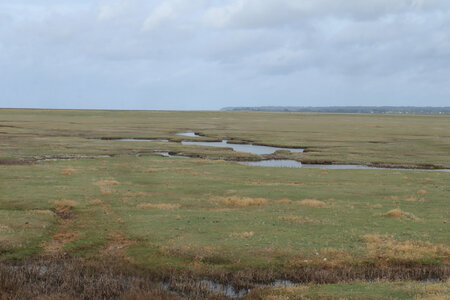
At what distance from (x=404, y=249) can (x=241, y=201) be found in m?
13.7

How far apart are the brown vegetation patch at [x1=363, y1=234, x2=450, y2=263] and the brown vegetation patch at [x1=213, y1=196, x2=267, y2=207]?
35.5 ft

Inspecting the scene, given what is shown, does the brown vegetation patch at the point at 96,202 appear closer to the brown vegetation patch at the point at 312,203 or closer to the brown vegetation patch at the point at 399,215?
the brown vegetation patch at the point at 312,203

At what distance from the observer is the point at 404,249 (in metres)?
22.7

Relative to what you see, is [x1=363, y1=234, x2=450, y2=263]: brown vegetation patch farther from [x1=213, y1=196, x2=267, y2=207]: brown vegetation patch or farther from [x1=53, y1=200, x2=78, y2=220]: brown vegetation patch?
[x1=53, y1=200, x2=78, y2=220]: brown vegetation patch

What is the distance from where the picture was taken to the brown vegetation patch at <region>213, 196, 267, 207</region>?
3316 centimetres

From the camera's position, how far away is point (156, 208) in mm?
31672

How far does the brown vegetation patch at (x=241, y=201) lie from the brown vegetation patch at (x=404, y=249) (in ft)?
35.5

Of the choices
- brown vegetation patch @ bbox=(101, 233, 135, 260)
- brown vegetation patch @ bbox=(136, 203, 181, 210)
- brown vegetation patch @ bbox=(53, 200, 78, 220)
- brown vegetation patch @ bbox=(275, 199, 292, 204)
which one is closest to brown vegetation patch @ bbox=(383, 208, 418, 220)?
brown vegetation patch @ bbox=(275, 199, 292, 204)

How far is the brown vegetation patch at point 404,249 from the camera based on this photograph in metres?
22.1

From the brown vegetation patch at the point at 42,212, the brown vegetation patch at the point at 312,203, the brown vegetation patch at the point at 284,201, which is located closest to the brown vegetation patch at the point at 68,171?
the brown vegetation patch at the point at 42,212

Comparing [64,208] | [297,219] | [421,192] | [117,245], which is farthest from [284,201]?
[64,208]

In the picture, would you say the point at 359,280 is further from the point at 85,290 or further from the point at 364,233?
the point at 85,290

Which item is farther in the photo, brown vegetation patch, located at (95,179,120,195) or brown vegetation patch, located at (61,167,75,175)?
brown vegetation patch, located at (61,167,75,175)

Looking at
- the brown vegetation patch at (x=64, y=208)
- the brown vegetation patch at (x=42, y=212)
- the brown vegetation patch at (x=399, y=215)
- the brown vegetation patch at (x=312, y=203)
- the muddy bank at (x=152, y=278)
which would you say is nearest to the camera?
the muddy bank at (x=152, y=278)
